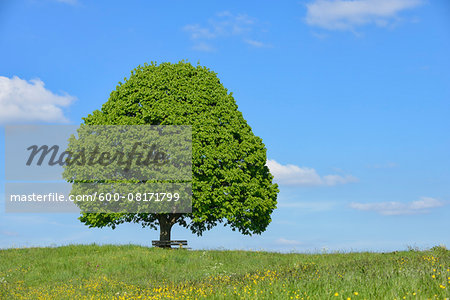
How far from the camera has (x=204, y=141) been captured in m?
25.8

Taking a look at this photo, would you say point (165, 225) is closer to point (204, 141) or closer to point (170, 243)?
point (170, 243)

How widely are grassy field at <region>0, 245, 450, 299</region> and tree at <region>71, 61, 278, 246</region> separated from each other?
7.86 feet

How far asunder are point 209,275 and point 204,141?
9058 millimetres

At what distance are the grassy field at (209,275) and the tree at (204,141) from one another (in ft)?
7.86

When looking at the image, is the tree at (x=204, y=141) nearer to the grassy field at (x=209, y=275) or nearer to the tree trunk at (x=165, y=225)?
the tree trunk at (x=165, y=225)

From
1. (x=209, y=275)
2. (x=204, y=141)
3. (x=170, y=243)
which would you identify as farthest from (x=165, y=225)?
(x=209, y=275)

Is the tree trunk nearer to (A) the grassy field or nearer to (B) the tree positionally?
(B) the tree

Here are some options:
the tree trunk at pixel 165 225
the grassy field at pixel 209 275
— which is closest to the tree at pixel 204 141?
the tree trunk at pixel 165 225

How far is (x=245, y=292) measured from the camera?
1014 centimetres

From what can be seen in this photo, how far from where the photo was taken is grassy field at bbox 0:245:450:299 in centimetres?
983

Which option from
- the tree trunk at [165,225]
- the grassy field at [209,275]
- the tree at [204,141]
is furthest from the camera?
the tree trunk at [165,225]

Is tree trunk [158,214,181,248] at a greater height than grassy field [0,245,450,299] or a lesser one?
greater

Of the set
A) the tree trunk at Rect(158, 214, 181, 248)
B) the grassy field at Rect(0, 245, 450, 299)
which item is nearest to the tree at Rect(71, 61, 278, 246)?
the tree trunk at Rect(158, 214, 181, 248)

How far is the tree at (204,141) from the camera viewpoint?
25.4 meters
